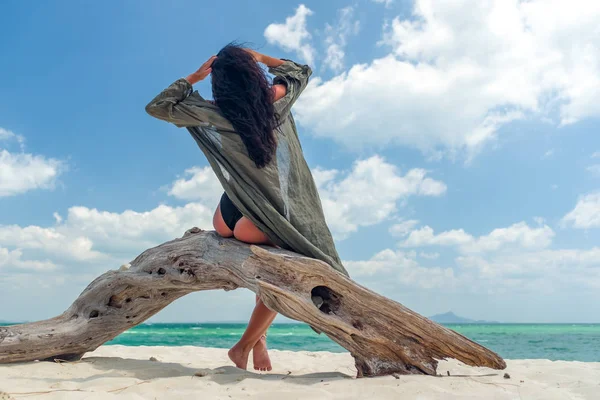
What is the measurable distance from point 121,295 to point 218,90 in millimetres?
2114

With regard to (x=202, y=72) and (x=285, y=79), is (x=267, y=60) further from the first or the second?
(x=202, y=72)

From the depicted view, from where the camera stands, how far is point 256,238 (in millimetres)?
3758

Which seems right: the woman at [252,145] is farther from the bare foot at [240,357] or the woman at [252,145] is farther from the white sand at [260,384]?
the white sand at [260,384]

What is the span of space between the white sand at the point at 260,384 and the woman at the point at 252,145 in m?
0.84

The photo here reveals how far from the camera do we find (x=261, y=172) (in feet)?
11.9

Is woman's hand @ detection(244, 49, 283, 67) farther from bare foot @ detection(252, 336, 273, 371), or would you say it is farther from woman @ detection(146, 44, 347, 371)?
bare foot @ detection(252, 336, 273, 371)

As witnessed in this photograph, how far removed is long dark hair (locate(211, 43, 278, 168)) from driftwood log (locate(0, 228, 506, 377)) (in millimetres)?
804

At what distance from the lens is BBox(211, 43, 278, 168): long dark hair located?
357cm

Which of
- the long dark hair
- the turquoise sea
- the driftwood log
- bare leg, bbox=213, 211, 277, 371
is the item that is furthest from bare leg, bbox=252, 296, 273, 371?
the turquoise sea

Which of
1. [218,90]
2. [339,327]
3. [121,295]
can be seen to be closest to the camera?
[339,327]

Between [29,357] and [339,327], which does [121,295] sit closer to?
[29,357]

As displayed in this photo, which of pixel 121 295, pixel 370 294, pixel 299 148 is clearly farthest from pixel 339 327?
pixel 121 295

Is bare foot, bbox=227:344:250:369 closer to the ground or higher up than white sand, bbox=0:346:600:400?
higher up

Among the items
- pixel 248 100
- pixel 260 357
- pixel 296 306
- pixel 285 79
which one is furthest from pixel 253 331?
pixel 285 79
